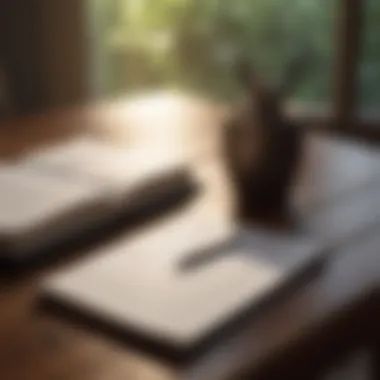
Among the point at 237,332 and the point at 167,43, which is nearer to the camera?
the point at 237,332

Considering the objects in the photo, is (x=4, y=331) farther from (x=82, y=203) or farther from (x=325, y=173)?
(x=325, y=173)

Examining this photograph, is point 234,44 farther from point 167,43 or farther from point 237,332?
point 237,332

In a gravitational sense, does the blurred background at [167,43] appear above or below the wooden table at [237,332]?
below

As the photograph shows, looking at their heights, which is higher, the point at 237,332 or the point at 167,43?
the point at 237,332

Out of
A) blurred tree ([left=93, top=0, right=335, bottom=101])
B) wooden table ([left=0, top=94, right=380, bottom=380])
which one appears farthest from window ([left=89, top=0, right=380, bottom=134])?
wooden table ([left=0, top=94, right=380, bottom=380])

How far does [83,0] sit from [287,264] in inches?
83.4

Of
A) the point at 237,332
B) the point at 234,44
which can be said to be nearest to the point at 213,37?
the point at 234,44

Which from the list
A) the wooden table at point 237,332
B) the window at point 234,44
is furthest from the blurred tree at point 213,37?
the wooden table at point 237,332

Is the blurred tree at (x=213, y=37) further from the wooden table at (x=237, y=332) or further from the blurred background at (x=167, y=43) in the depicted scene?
the wooden table at (x=237, y=332)

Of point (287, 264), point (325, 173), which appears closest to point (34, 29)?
point (325, 173)

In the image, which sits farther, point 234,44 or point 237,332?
point 234,44

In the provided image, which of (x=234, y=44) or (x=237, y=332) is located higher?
(x=237, y=332)

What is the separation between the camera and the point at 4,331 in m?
0.95

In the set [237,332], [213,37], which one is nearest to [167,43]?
[213,37]
